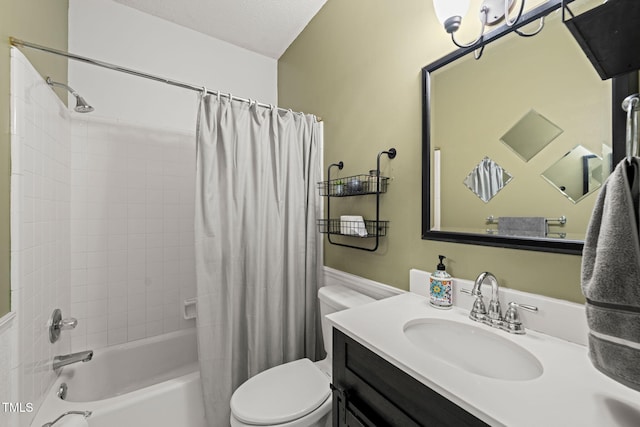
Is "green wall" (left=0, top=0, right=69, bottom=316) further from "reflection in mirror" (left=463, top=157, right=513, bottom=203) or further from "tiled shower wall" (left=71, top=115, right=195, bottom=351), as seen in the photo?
"reflection in mirror" (left=463, top=157, right=513, bottom=203)

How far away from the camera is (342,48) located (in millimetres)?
1649

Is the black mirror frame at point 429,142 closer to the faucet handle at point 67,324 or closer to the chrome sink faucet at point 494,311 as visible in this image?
the chrome sink faucet at point 494,311

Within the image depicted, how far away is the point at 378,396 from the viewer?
752 millimetres

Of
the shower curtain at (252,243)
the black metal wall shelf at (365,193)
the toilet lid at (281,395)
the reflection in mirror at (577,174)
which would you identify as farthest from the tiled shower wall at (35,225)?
the reflection in mirror at (577,174)

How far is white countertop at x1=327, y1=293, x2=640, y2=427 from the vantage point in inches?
18.9

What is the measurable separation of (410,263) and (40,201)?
1743 millimetres

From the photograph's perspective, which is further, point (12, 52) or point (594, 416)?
point (12, 52)

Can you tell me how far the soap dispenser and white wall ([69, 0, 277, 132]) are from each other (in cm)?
197

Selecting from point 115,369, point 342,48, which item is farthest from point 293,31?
point 115,369

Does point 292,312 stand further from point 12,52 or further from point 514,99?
point 12,52

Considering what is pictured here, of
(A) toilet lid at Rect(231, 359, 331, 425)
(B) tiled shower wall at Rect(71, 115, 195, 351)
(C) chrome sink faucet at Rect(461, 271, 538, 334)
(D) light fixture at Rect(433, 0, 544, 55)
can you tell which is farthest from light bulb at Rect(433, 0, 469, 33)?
(B) tiled shower wall at Rect(71, 115, 195, 351)

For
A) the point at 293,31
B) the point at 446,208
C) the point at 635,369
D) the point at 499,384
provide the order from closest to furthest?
the point at 635,369 < the point at 499,384 < the point at 446,208 < the point at 293,31

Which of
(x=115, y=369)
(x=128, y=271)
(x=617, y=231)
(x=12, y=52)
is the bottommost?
(x=115, y=369)

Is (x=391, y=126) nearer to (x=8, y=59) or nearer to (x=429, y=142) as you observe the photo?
(x=429, y=142)
